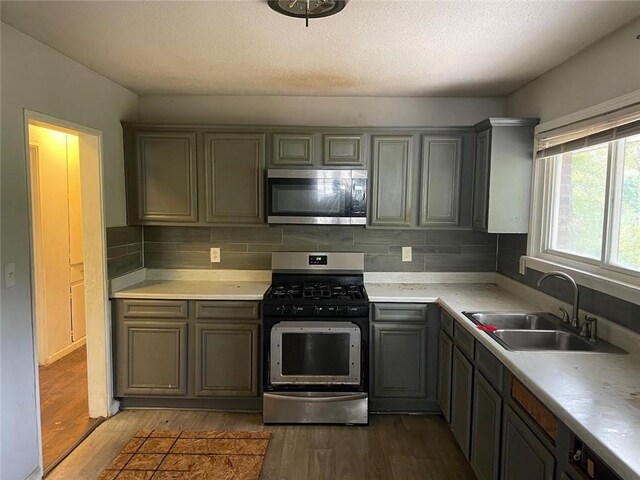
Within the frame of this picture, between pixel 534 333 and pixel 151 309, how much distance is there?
243 centimetres

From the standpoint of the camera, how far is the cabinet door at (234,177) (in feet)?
10.1

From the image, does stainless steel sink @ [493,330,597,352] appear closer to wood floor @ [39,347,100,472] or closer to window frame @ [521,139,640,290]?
window frame @ [521,139,640,290]

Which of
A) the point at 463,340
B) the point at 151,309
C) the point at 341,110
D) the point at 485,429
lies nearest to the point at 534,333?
the point at 463,340

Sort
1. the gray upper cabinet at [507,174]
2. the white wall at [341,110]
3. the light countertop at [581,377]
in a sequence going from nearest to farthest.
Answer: the light countertop at [581,377]
the gray upper cabinet at [507,174]
the white wall at [341,110]

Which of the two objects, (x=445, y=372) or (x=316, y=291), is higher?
(x=316, y=291)

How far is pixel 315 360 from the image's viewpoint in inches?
112

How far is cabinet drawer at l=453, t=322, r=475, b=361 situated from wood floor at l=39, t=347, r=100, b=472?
2422 mm

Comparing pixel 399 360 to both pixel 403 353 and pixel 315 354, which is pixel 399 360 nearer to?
pixel 403 353

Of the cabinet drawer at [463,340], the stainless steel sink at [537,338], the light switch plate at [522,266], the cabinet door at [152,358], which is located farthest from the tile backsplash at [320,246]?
the stainless steel sink at [537,338]

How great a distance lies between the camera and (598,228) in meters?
2.20

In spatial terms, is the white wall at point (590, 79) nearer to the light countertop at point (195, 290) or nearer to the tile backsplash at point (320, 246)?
the tile backsplash at point (320, 246)

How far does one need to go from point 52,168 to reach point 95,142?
4.48 feet

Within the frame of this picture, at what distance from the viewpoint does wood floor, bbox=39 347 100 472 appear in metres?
2.58

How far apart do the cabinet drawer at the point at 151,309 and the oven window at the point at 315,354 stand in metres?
0.78
